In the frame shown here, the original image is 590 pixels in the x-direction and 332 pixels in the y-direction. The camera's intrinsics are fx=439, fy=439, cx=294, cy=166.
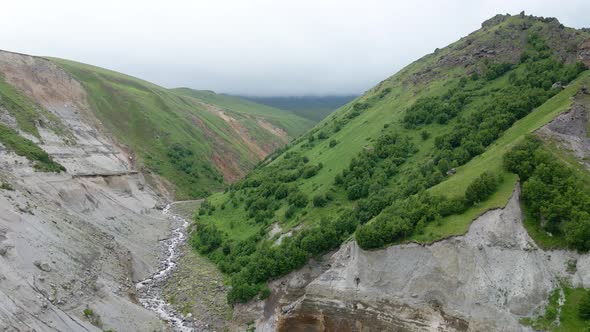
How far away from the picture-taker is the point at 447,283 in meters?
32.0

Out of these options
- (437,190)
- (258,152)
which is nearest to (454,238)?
(437,190)

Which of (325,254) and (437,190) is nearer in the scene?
(437,190)

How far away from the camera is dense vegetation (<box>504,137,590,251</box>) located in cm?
3014

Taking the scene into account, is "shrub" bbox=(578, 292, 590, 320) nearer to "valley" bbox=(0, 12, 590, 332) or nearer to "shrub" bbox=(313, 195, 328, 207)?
"valley" bbox=(0, 12, 590, 332)

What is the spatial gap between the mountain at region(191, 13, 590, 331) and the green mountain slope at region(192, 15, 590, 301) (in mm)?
217

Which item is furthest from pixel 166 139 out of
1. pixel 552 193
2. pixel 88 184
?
pixel 552 193

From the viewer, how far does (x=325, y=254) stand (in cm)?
4256

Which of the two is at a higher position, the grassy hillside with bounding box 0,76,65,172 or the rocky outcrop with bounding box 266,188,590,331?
the grassy hillside with bounding box 0,76,65,172

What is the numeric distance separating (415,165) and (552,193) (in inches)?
915

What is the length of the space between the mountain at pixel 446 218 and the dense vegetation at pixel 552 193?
10 centimetres

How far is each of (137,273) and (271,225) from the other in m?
17.5

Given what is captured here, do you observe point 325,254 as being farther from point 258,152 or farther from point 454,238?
point 258,152

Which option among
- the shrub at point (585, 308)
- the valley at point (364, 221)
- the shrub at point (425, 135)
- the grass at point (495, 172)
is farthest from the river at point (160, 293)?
the shrub at point (425, 135)

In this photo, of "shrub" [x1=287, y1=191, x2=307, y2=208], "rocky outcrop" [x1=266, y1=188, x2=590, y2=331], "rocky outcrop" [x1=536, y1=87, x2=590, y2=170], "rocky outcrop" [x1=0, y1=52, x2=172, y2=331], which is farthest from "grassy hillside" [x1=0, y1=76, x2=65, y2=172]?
"rocky outcrop" [x1=536, y1=87, x2=590, y2=170]
